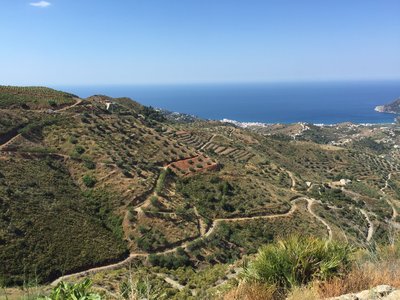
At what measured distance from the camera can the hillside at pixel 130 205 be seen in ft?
98.1

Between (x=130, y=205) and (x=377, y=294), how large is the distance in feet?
113

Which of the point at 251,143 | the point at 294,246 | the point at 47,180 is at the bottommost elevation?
the point at 251,143

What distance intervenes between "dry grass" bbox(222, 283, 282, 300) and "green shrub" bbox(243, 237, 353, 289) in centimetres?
47

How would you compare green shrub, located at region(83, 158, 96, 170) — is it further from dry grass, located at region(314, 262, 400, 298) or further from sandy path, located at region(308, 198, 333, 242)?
dry grass, located at region(314, 262, 400, 298)

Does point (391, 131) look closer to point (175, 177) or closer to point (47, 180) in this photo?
point (175, 177)

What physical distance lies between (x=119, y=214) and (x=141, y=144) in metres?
18.1

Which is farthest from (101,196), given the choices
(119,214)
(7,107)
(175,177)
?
(7,107)

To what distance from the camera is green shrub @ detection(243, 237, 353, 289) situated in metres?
8.09

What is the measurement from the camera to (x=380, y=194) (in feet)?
243

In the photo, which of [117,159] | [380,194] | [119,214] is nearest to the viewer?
[119,214]

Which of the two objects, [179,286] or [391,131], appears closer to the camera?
[179,286]

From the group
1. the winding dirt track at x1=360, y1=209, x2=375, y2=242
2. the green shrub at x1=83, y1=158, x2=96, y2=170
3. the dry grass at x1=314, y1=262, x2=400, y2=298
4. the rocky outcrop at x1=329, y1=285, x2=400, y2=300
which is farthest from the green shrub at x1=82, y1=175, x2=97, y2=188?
the rocky outcrop at x1=329, y1=285, x2=400, y2=300

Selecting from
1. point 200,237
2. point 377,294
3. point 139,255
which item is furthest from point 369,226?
point 377,294

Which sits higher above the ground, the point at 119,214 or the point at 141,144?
the point at 141,144
